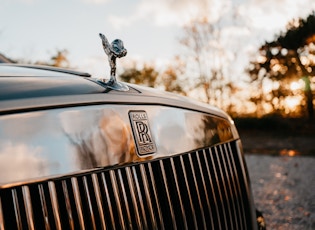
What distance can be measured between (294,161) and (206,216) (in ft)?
30.6

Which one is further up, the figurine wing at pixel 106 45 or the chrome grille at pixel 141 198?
the figurine wing at pixel 106 45

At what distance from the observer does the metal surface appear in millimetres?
807

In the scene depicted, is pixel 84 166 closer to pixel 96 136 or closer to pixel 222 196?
pixel 96 136

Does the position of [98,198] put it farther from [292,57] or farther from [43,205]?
[292,57]

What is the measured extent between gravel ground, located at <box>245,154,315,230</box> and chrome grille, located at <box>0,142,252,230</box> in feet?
10.00

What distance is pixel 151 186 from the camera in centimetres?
111

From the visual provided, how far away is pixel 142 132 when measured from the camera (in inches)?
Answer: 43.3

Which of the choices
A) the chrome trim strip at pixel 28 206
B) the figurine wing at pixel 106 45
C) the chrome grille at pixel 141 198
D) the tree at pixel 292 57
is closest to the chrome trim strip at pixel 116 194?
the chrome grille at pixel 141 198

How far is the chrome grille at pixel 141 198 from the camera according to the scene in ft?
2.75

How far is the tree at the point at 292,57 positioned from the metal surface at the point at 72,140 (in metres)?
22.4

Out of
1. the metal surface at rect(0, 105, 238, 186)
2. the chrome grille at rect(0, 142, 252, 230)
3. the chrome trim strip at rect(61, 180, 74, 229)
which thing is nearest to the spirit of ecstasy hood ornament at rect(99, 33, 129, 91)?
the metal surface at rect(0, 105, 238, 186)

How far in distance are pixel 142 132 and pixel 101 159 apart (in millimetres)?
190

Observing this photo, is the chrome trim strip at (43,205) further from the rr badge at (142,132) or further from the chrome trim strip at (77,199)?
the rr badge at (142,132)

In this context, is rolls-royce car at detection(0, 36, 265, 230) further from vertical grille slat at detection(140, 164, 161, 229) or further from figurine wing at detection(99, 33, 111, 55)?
figurine wing at detection(99, 33, 111, 55)
